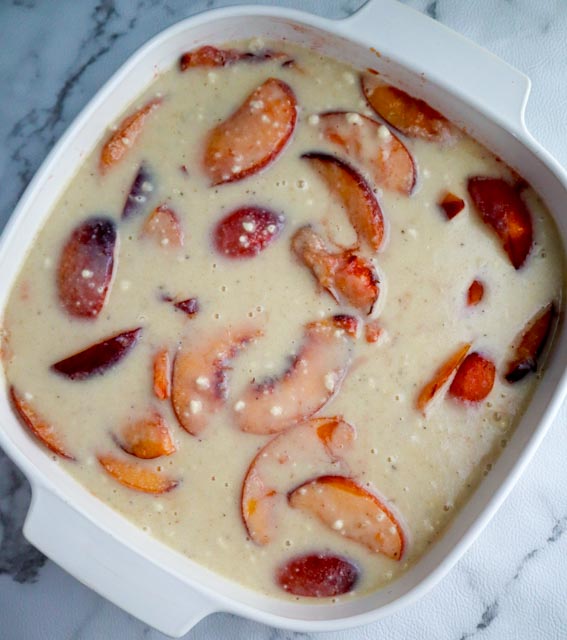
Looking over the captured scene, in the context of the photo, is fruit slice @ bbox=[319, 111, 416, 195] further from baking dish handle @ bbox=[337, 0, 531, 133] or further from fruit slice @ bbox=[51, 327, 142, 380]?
fruit slice @ bbox=[51, 327, 142, 380]

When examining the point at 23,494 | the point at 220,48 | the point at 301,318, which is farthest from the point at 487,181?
the point at 23,494

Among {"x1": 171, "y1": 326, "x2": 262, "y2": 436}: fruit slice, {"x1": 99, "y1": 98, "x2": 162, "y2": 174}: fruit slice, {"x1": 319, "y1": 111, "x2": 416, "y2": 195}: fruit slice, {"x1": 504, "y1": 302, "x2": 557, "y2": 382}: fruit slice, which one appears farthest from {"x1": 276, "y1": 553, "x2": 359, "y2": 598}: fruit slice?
{"x1": 99, "y1": 98, "x2": 162, "y2": 174}: fruit slice

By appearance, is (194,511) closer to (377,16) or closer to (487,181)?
(487,181)

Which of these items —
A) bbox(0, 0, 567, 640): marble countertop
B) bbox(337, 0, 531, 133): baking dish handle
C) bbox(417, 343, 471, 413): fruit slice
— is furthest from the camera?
bbox(0, 0, 567, 640): marble countertop

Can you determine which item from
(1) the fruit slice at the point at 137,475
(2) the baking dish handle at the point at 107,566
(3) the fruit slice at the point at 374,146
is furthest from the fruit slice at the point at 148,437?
(3) the fruit slice at the point at 374,146

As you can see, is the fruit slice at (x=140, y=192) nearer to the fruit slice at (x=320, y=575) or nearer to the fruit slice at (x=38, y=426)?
the fruit slice at (x=38, y=426)

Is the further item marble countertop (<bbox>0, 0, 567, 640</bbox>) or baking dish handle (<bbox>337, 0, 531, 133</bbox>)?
marble countertop (<bbox>0, 0, 567, 640</bbox>)
